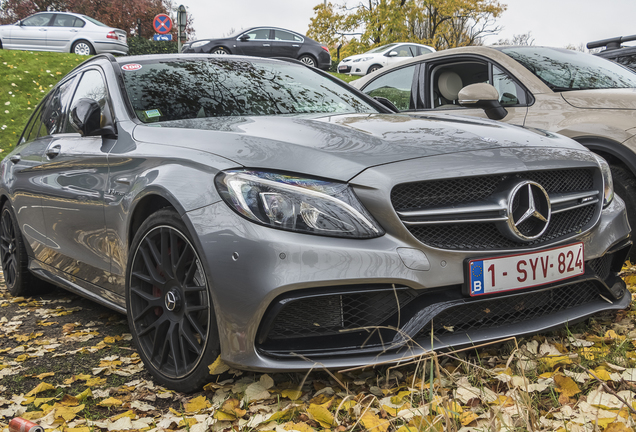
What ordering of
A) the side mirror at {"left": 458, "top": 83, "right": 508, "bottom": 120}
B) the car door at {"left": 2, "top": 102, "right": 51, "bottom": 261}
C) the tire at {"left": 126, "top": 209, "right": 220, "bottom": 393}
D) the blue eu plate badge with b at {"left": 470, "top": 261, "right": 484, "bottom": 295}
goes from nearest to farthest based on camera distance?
the blue eu plate badge with b at {"left": 470, "top": 261, "right": 484, "bottom": 295} < the tire at {"left": 126, "top": 209, "right": 220, "bottom": 393} < the car door at {"left": 2, "top": 102, "right": 51, "bottom": 261} < the side mirror at {"left": 458, "top": 83, "right": 508, "bottom": 120}

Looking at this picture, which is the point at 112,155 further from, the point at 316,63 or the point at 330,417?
the point at 316,63

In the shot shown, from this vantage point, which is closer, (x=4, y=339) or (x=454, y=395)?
(x=454, y=395)

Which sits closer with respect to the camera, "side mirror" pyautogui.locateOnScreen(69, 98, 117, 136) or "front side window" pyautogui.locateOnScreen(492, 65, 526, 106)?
"side mirror" pyautogui.locateOnScreen(69, 98, 117, 136)

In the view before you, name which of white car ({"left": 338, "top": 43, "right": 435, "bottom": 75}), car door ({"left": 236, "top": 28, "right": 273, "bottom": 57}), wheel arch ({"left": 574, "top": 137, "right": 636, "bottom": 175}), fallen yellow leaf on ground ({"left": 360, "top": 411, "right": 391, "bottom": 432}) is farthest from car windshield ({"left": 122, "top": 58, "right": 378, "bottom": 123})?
white car ({"left": 338, "top": 43, "right": 435, "bottom": 75})

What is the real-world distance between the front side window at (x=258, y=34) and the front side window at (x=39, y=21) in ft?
21.1

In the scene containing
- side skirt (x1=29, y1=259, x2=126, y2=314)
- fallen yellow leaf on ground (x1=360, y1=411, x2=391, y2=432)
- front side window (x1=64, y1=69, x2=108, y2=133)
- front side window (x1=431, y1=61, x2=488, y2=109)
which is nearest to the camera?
fallen yellow leaf on ground (x1=360, y1=411, x2=391, y2=432)

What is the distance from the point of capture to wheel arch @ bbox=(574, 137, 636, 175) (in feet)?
12.7

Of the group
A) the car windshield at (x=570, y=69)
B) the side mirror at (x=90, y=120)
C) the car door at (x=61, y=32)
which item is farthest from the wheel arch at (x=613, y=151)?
the car door at (x=61, y=32)

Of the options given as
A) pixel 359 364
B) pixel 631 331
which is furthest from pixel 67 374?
pixel 631 331

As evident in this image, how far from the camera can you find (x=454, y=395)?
7.22 feet

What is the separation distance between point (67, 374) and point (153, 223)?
3.11 ft

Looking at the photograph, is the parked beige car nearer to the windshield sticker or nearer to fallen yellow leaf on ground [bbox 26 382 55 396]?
the windshield sticker

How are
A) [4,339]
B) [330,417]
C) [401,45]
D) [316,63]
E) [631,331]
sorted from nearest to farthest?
[330,417]
[631,331]
[4,339]
[316,63]
[401,45]

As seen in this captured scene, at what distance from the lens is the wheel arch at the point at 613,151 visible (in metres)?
3.87
